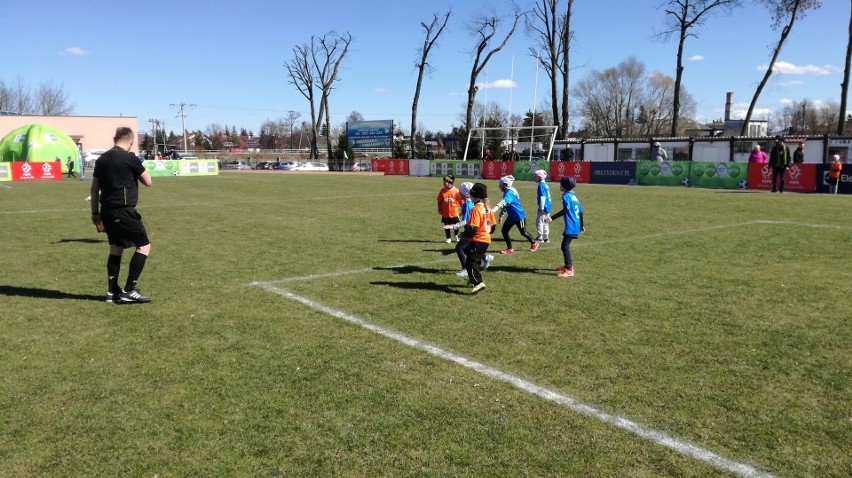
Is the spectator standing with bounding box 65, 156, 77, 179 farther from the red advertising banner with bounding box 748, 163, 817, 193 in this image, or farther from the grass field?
the red advertising banner with bounding box 748, 163, 817, 193

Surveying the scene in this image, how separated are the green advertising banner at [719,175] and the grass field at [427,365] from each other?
57.9 feet

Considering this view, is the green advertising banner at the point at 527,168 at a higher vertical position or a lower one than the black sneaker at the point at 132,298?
higher

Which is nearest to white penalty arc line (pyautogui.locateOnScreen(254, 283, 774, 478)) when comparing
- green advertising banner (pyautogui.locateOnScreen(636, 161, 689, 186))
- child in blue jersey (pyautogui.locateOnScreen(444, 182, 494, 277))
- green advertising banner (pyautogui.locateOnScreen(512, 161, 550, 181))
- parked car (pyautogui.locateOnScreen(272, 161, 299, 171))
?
child in blue jersey (pyautogui.locateOnScreen(444, 182, 494, 277))

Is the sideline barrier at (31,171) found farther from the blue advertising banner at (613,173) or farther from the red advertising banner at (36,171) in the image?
the blue advertising banner at (613,173)

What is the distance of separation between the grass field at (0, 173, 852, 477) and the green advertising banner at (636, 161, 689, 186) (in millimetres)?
19717

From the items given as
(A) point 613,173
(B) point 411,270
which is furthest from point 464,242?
(A) point 613,173

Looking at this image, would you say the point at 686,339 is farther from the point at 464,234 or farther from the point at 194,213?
the point at 194,213

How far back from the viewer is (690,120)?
94562mm

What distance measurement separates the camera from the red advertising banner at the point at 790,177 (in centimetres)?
2473

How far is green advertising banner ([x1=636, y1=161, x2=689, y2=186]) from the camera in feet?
96.6

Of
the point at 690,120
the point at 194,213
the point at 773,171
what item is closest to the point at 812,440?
the point at 194,213

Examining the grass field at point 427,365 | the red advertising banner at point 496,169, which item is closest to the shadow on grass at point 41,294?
the grass field at point 427,365

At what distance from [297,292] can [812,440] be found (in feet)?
18.7

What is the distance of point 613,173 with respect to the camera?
32.3 meters
